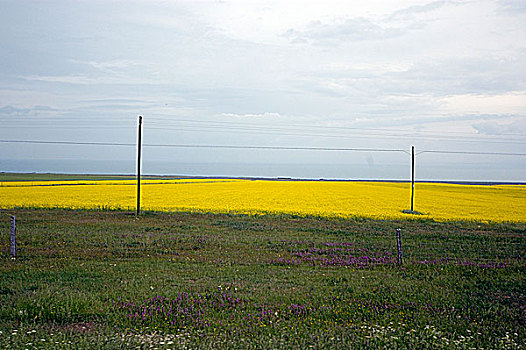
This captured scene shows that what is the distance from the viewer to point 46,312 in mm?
8906

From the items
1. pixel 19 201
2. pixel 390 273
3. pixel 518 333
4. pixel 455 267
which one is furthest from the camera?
pixel 19 201

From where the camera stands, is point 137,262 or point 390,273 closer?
point 390,273

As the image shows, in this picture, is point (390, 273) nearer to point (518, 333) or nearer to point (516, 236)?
point (518, 333)

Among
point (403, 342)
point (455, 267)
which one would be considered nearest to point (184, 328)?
point (403, 342)

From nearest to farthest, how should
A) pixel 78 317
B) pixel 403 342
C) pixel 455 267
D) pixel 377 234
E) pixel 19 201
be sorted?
pixel 403 342 < pixel 78 317 < pixel 455 267 < pixel 377 234 < pixel 19 201

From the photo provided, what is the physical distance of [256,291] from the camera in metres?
10.9

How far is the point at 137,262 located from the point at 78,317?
18.4ft

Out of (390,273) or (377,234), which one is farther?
(377,234)

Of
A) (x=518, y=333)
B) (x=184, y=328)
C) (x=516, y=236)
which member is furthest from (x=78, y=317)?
(x=516, y=236)

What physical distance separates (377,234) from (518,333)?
14309 mm

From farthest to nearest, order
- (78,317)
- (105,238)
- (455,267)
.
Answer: (105,238) < (455,267) < (78,317)

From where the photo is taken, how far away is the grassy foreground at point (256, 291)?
7.79 m

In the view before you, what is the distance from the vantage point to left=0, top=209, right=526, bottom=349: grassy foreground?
25.6 feet

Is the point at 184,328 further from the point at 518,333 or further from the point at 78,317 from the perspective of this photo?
the point at 518,333
